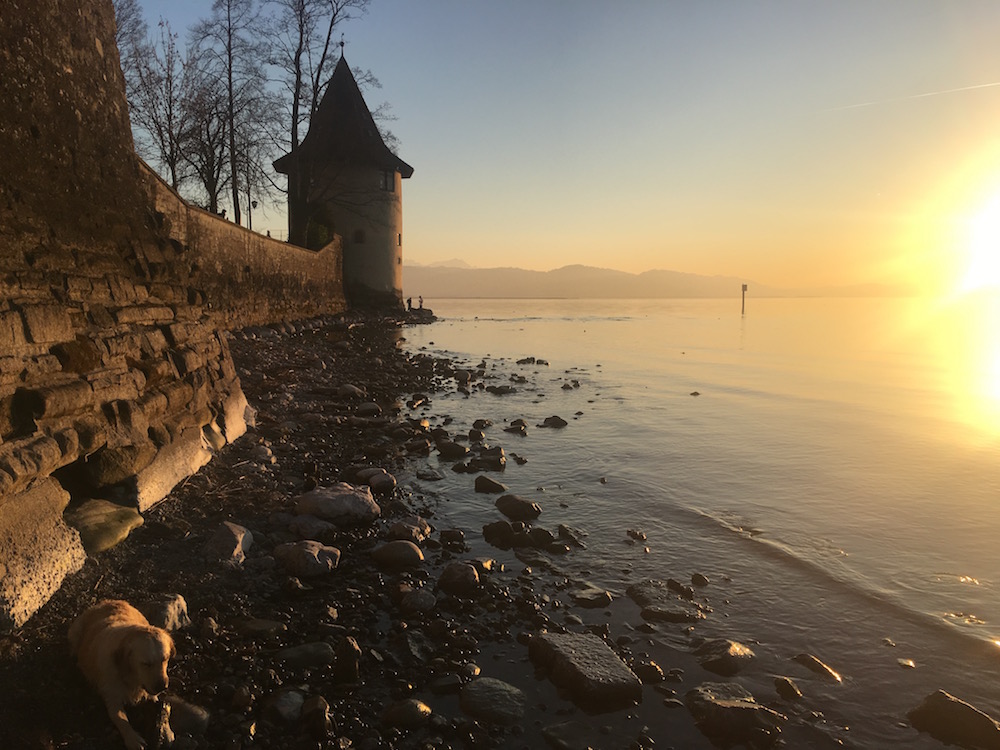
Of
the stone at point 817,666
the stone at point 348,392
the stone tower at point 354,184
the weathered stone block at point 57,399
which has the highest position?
the stone tower at point 354,184

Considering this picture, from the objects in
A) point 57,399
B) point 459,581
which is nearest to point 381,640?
point 459,581

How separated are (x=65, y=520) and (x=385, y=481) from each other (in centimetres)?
303

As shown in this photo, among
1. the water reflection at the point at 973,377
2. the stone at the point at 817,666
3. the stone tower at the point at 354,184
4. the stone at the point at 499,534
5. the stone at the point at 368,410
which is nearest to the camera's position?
the stone at the point at 817,666

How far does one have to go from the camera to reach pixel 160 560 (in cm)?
398

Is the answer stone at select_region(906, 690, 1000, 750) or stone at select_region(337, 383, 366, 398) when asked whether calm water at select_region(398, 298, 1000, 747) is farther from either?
stone at select_region(337, 383, 366, 398)

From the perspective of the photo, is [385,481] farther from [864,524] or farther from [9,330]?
[864,524]

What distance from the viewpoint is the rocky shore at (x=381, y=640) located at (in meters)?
2.76

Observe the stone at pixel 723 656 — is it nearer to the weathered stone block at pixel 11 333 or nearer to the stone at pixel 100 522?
the stone at pixel 100 522

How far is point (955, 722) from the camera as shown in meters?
3.03

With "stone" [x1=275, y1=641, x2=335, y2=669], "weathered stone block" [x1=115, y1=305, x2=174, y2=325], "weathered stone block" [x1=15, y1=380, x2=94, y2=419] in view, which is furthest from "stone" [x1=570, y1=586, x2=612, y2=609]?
"weathered stone block" [x1=115, y1=305, x2=174, y2=325]

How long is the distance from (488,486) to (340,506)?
195 cm

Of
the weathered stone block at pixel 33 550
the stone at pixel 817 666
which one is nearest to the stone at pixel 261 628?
the weathered stone block at pixel 33 550

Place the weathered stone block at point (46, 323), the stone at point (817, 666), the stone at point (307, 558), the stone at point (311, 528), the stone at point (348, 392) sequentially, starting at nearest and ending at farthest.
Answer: the stone at point (817, 666) < the weathered stone block at point (46, 323) < the stone at point (307, 558) < the stone at point (311, 528) < the stone at point (348, 392)

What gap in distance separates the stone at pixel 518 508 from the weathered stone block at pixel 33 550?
→ 3.59m
